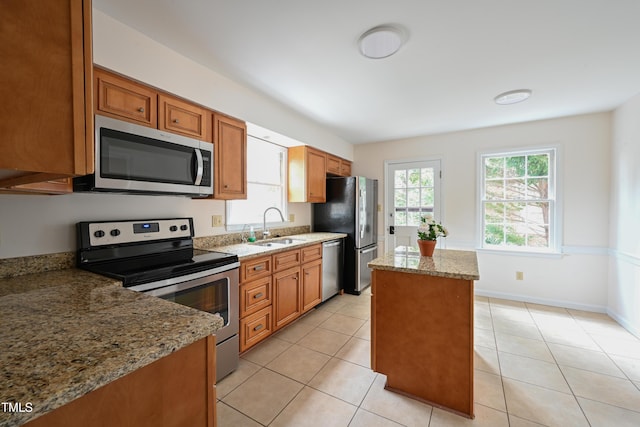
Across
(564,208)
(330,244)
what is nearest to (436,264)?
(330,244)

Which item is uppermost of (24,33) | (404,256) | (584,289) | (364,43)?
(364,43)

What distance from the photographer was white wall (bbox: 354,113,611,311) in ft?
10.3

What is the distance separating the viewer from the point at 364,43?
1.78m

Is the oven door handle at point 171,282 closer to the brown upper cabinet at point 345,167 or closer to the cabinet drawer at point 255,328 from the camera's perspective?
the cabinet drawer at point 255,328

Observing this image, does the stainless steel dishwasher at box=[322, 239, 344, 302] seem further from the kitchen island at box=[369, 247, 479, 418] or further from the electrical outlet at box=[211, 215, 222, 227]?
the kitchen island at box=[369, 247, 479, 418]

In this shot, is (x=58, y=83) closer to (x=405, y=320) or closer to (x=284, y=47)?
(x=284, y=47)

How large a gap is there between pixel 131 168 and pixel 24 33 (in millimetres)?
1201

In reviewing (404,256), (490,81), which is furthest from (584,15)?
(404,256)

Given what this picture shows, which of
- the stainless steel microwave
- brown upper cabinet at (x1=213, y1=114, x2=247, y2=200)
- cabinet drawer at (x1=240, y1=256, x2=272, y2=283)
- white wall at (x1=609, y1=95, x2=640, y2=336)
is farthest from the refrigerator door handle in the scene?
white wall at (x1=609, y1=95, x2=640, y2=336)

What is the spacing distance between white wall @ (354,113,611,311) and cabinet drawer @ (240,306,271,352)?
114 inches

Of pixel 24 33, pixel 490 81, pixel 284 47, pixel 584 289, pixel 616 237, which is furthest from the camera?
pixel 584 289

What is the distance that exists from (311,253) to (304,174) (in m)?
1.07

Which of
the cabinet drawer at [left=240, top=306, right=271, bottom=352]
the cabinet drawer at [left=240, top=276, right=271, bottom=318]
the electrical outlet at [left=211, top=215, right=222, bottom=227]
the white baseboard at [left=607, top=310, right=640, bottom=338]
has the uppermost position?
the electrical outlet at [left=211, top=215, right=222, bottom=227]

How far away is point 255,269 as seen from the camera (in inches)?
88.9
